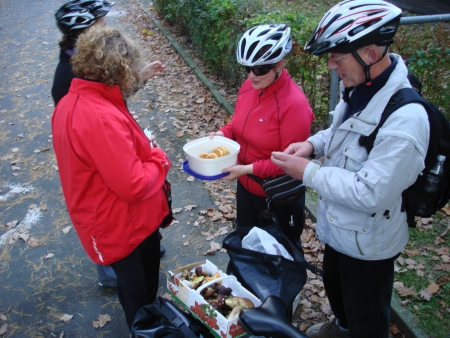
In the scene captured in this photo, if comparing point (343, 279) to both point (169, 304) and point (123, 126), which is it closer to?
point (169, 304)

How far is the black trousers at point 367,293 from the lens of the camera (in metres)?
2.47

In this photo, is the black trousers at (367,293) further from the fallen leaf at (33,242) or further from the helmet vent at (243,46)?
the fallen leaf at (33,242)

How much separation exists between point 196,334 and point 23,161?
5.65 meters

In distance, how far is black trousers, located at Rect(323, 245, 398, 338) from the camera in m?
2.47

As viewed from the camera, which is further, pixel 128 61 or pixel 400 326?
pixel 400 326

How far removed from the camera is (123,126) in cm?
236

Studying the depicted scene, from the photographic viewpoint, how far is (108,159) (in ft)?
7.50

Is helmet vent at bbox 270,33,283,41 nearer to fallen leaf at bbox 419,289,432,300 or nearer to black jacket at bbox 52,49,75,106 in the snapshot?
black jacket at bbox 52,49,75,106

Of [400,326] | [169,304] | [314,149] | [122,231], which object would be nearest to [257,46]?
[314,149]

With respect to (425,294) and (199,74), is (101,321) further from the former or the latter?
(199,74)

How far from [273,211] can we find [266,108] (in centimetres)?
86

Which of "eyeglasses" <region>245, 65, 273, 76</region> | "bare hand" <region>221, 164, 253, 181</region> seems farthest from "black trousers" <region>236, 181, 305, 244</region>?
"eyeglasses" <region>245, 65, 273, 76</region>

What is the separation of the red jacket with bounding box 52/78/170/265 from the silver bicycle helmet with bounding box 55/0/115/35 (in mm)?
1060

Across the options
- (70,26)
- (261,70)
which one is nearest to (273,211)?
(261,70)
